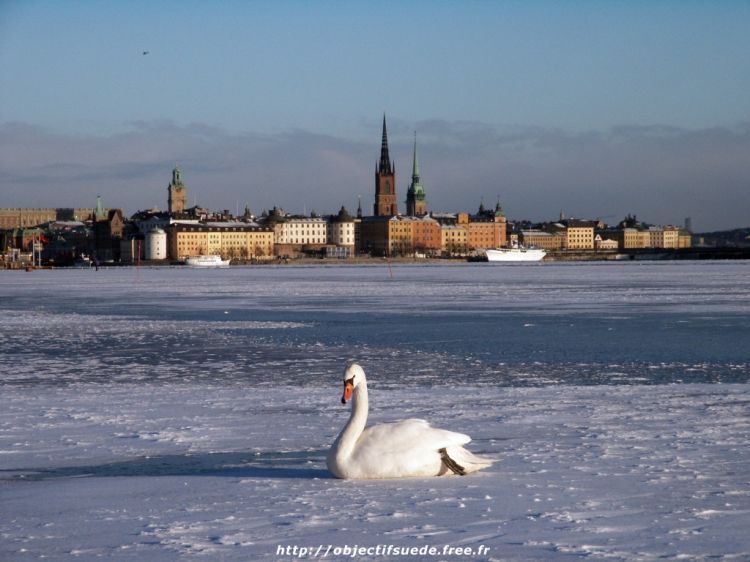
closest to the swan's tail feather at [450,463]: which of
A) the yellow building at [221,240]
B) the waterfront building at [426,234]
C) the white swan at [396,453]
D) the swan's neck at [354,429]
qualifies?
the white swan at [396,453]

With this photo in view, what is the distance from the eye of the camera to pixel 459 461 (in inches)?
262

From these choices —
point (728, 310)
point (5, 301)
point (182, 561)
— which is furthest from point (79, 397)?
point (5, 301)

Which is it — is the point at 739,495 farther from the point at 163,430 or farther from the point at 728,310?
the point at 728,310

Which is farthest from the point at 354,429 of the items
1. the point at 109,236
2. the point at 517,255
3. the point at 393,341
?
the point at 109,236

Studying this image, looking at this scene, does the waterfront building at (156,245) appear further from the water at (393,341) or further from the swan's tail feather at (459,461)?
the swan's tail feather at (459,461)

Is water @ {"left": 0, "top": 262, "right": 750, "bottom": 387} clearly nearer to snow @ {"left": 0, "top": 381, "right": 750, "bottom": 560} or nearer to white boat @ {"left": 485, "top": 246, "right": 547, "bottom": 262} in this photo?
snow @ {"left": 0, "top": 381, "right": 750, "bottom": 560}

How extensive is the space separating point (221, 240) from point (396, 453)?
17025 centimetres

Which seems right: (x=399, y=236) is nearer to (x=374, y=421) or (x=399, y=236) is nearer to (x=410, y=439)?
(x=374, y=421)

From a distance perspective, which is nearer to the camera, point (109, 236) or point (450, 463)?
point (450, 463)

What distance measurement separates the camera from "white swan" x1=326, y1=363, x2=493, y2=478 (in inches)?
262

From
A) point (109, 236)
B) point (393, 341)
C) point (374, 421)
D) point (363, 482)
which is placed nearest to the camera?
point (363, 482)

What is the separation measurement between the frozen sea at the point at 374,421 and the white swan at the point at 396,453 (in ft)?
0.34

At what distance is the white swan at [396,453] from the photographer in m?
6.65

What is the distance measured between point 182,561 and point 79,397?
5.86m
